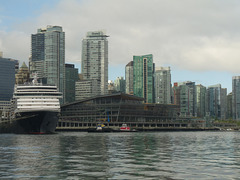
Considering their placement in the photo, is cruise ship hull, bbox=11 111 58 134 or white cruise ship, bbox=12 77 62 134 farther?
white cruise ship, bbox=12 77 62 134

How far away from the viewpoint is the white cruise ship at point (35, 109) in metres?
133

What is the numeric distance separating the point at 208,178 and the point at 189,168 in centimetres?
561

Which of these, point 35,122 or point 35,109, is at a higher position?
point 35,109

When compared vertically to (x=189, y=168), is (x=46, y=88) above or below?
above

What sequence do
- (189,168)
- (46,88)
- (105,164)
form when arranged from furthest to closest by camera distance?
1. (46,88)
2. (105,164)
3. (189,168)

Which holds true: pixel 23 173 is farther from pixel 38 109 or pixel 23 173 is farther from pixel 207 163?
pixel 38 109

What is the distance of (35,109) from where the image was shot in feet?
443

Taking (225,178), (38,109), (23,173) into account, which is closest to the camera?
(225,178)

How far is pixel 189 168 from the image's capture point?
1372 inches

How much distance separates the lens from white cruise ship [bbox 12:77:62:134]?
13312 centimetres

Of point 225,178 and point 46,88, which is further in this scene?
point 46,88

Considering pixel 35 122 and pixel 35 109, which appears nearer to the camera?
pixel 35 122

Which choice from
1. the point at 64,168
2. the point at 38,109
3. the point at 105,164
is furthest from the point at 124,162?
the point at 38,109

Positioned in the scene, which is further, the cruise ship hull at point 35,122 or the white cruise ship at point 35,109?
the white cruise ship at point 35,109
